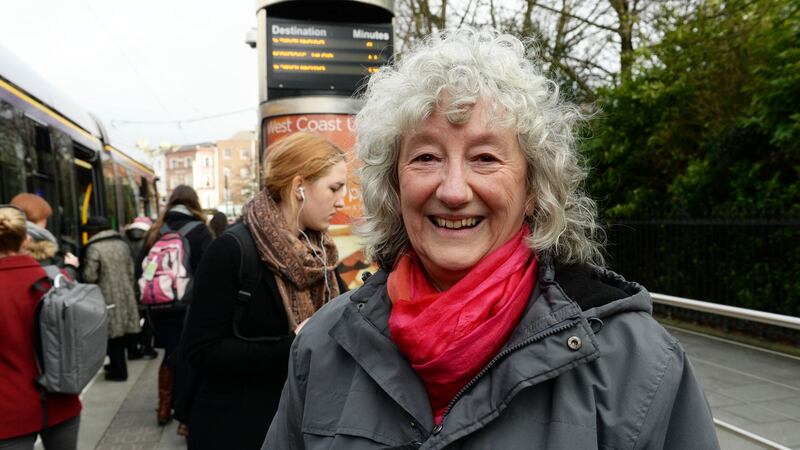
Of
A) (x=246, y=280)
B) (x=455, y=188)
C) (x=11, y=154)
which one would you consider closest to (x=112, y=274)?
(x=11, y=154)

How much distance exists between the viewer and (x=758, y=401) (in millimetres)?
3105

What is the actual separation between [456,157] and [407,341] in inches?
17.2

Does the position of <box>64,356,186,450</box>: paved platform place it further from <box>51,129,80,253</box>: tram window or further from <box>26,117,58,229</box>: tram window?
<box>26,117,58,229</box>: tram window

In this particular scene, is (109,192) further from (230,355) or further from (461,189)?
(461,189)

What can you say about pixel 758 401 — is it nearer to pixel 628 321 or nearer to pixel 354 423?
pixel 628 321

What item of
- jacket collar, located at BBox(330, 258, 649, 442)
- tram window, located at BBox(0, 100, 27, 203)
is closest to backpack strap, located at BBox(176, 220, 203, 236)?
tram window, located at BBox(0, 100, 27, 203)

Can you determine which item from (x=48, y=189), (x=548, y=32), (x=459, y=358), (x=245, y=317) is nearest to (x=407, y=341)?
(x=459, y=358)

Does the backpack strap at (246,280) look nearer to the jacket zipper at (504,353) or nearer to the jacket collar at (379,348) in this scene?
the jacket collar at (379,348)

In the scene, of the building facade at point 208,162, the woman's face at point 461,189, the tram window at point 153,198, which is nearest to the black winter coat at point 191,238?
the woman's face at point 461,189

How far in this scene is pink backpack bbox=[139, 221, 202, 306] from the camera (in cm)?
514

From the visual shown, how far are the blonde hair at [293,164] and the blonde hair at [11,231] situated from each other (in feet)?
4.80

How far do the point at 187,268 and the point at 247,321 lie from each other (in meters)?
3.15

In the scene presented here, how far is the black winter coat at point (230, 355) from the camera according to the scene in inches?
93.3

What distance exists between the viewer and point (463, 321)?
1.40 m
